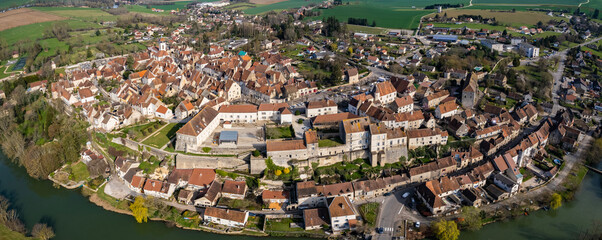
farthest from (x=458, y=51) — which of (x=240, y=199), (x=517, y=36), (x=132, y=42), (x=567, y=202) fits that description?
(x=132, y=42)

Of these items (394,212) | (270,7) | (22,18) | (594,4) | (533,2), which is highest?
(22,18)

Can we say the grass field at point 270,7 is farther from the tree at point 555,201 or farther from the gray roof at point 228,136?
the tree at point 555,201

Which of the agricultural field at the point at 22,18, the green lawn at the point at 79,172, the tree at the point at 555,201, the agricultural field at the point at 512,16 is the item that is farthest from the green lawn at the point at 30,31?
the agricultural field at the point at 512,16

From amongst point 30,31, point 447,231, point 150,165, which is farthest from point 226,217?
point 30,31

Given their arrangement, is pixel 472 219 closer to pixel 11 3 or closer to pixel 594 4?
pixel 594 4

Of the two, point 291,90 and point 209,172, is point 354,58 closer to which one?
point 291,90

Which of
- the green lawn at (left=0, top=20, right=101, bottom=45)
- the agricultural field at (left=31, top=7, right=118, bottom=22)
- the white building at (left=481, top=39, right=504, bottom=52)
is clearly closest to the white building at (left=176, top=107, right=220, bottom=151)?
the white building at (left=481, top=39, right=504, bottom=52)
